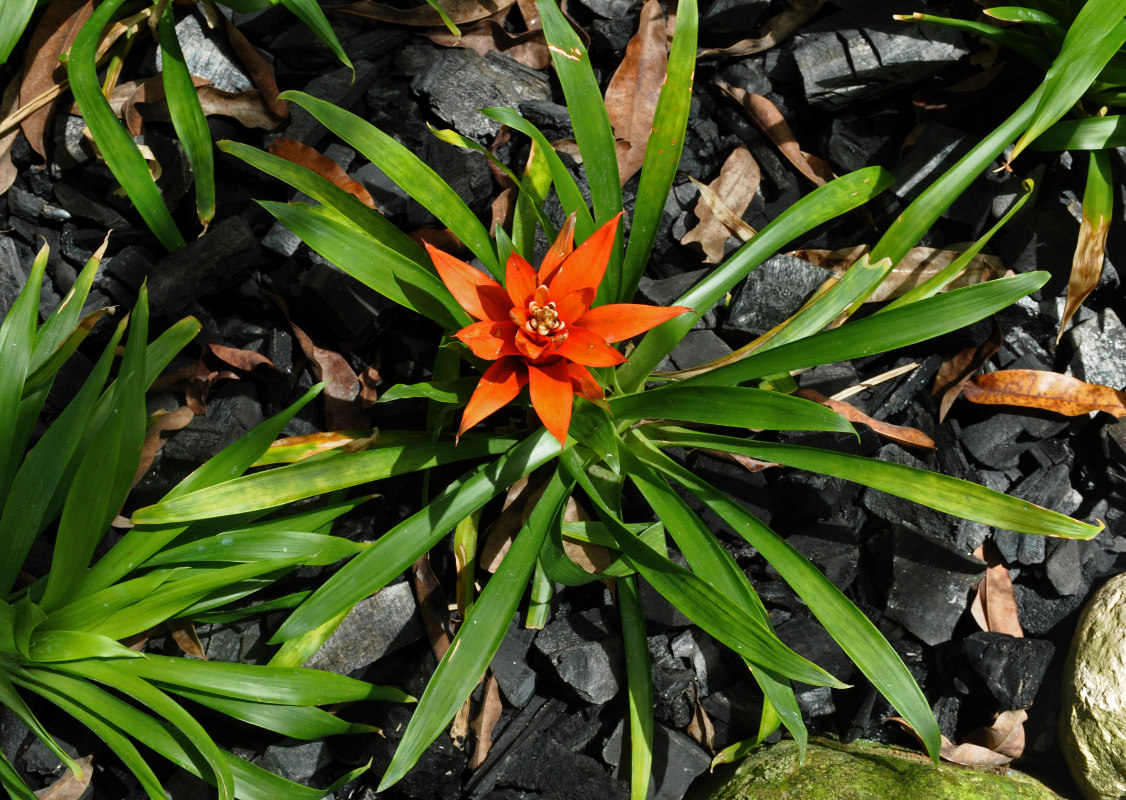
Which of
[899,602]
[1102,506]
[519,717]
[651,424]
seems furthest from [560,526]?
[1102,506]

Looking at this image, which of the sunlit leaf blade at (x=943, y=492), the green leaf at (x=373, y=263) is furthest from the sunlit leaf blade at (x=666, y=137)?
the sunlit leaf blade at (x=943, y=492)

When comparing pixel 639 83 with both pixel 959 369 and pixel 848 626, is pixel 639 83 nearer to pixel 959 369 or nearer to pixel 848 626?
pixel 959 369

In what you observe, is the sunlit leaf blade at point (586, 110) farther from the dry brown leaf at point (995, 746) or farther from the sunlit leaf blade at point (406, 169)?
the dry brown leaf at point (995, 746)

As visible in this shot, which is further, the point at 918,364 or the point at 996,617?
the point at 918,364

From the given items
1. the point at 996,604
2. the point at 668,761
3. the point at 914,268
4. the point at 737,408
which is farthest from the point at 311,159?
the point at 996,604

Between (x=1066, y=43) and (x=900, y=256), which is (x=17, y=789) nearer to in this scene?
(x=900, y=256)

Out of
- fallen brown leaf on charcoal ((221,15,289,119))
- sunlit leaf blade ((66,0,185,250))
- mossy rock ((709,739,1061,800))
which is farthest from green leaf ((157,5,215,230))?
mossy rock ((709,739,1061,800))
